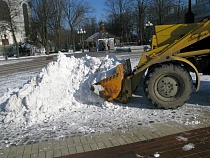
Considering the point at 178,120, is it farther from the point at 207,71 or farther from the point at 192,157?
the point at 207,71

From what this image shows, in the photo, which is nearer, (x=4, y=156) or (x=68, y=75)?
(x=4, y=156)

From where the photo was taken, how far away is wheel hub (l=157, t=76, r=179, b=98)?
5102 mm

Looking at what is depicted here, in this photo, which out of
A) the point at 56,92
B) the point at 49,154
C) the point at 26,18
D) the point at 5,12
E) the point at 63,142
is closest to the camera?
the point at 49,154

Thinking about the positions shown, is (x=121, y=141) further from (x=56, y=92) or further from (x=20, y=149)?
(x=56, y=92)

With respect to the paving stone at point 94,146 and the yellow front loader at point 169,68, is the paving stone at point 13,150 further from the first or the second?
the yellow front loader at point 169,68

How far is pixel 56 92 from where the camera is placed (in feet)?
18.5

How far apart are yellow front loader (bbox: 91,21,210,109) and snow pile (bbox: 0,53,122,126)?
0.47 metres

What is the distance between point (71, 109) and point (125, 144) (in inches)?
86.2

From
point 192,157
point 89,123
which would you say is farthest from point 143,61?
point 192,157

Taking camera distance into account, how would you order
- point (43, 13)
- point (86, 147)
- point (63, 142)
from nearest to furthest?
point (86, 147) < point (63, 142) < point (43, 13)

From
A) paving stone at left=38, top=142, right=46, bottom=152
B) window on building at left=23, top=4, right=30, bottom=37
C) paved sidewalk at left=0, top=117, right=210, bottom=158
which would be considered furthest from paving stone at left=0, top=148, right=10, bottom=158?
window on building at left=23, top=4, right=30, bottom=37

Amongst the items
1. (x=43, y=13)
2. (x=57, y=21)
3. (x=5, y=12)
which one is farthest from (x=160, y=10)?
(x=5, y=12)

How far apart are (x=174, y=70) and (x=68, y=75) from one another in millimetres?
2804

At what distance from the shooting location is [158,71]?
198 inches
